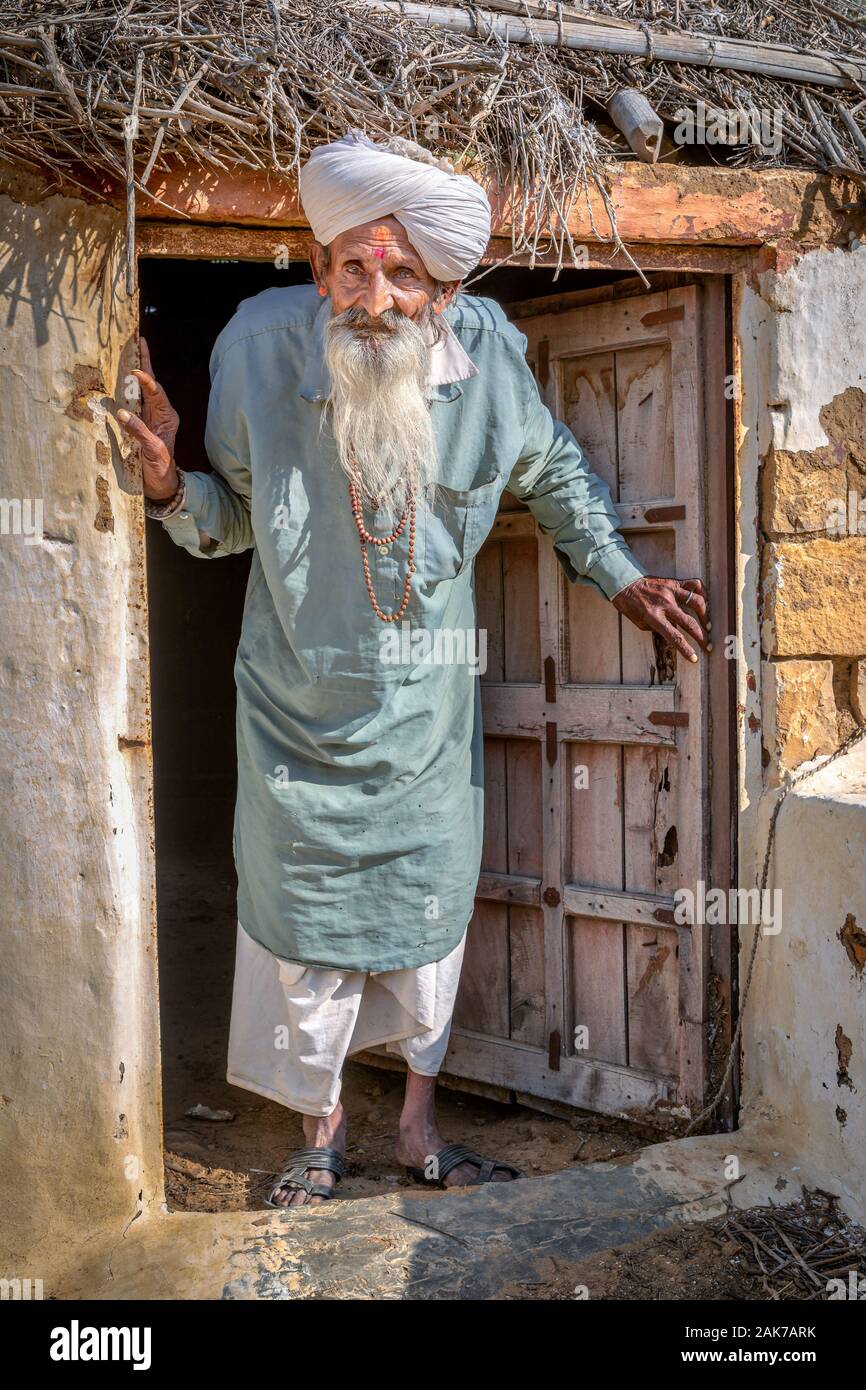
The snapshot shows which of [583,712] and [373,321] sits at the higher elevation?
[373,321]

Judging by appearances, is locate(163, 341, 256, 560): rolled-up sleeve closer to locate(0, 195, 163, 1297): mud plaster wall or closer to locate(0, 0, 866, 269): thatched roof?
locate(0, 195, 163, 1297): mud plaster wall

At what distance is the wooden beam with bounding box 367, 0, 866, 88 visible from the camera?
10.7 feet

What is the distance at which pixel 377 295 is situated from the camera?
3170mm

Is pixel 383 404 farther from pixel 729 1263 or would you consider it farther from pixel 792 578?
pixel 729 1263

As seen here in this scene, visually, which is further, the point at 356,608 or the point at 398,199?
the point at 356,608

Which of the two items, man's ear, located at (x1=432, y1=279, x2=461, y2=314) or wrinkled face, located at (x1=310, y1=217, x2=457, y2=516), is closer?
wrinkled face, located at (x1=310, y1=217, x2=457, y2=516)

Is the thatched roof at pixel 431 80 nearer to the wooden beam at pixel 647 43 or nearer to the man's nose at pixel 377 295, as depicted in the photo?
the wooden beam at pixel 647 43

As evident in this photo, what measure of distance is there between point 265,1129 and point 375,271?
2742mm

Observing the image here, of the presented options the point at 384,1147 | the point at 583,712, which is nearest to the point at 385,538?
→ the point at 583,712

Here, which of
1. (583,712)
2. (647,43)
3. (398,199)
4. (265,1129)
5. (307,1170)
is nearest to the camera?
(398,199)

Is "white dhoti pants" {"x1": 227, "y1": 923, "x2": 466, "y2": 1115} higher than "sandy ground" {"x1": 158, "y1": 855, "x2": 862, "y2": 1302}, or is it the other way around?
"white dhoti pants" {"x1": 227, "y1": 923, "x2": 466, "y2": 1115}

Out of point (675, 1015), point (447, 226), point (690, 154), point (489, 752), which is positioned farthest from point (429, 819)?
point (690, 154)

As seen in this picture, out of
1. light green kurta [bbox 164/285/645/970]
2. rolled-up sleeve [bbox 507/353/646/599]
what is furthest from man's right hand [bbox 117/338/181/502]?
rolled-up sleeve [bbox 507/353/646/599]

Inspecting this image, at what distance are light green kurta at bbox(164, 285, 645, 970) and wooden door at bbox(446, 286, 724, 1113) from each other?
40 cm
